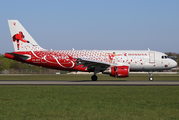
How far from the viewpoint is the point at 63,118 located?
10398 millimetres

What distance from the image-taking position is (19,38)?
39.3 meters

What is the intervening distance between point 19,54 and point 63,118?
2876 cm

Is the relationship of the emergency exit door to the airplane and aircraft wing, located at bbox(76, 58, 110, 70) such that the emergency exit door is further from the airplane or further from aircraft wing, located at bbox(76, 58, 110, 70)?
aircraft wing, located at bbox(76, 58, 110, 70)

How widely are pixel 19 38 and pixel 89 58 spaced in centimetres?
1158

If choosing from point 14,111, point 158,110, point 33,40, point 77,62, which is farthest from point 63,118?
point 33,40

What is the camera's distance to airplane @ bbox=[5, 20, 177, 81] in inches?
1441

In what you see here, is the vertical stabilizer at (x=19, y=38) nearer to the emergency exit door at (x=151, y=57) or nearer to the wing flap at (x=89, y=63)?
the wing flap at (x=89, y=63)

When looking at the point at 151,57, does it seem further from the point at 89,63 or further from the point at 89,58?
the point at 89,63

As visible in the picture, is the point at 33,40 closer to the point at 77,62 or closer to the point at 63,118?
the point at 77,62

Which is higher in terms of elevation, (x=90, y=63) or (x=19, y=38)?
(x=19, y=38)

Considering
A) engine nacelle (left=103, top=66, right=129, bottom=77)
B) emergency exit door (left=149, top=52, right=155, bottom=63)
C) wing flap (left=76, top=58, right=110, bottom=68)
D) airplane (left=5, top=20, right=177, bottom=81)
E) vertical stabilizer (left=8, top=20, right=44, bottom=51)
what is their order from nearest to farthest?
1. engine nacelle (left=103, top=66, right=129, bottom=77)
2. wing flap (left=76, top=58, right=110, bottom=68)
3. airplane (left=5, top=20, right=177, bottom=81)
4. emergency exit door (left=149, top=52, right=155, bottom=63)
5. vertical stabilizer (left=8, top=20, right=44, bottom=51)

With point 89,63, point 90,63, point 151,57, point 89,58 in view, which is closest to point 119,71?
point 90,63

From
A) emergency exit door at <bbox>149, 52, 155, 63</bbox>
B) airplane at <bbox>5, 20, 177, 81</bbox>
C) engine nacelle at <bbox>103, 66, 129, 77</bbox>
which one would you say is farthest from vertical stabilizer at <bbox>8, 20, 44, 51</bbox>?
emergency exit door at <bbox>149, 52, 155, 63</bbox>

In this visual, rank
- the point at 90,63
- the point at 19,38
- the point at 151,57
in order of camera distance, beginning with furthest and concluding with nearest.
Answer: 1. the point at 19,38
2. the point at 151,57
3. the point at 90,63
